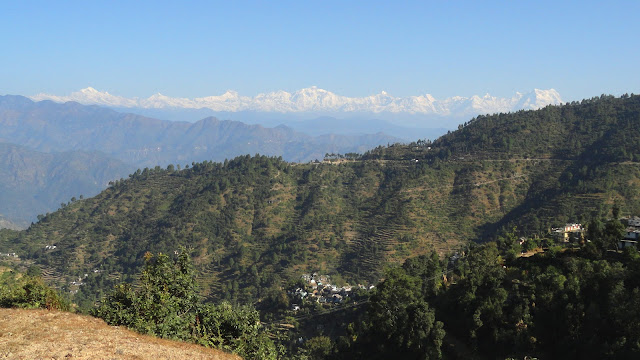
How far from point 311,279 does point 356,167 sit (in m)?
44.8

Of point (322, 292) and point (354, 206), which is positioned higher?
point (354, 206)

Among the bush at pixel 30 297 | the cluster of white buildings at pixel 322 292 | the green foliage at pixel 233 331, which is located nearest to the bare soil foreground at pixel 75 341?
the bush at pixel 30 297

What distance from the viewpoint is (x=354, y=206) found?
3433 inches

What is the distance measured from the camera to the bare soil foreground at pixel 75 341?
13.3 meters

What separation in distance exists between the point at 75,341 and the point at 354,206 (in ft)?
245

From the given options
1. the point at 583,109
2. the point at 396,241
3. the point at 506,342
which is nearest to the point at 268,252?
the point at 396,241

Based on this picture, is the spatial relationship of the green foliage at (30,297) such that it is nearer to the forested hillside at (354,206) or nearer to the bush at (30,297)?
the bush at (30,297)

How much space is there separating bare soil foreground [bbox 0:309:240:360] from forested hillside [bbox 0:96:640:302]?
46098 mm

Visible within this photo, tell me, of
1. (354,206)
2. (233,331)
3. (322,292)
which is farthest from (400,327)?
(354,206)

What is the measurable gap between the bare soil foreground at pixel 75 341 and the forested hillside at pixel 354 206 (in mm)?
46098

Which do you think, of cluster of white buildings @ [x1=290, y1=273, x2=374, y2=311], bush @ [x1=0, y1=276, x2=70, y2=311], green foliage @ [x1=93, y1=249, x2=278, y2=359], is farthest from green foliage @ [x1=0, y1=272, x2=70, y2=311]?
cluster of white buildings @ [x1=290, y1=273, x2=374, y2=311]

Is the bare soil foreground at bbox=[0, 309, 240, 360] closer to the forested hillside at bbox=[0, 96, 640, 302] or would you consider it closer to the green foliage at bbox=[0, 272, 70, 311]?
the green foliage at bbox=[0, 272, 70, 311]

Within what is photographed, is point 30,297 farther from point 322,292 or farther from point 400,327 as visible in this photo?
point 322,292

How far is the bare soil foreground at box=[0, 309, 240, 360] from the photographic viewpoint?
43.5ft
